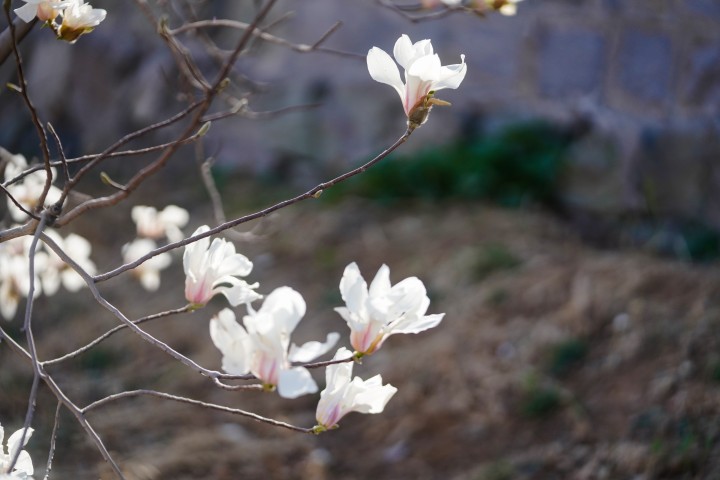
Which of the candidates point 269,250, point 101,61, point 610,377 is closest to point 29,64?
point 101,61

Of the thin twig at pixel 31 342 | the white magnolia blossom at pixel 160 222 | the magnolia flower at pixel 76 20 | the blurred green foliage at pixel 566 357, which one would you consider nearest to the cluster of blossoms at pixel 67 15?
the magnolia flower at pixel 76 20

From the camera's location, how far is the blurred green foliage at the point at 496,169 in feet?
10.6

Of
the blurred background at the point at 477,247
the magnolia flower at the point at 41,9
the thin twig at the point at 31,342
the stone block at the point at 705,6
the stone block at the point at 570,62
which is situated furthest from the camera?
the stone block at the point at 570,62

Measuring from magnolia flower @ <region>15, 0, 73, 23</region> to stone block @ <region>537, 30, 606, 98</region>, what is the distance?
234 cm

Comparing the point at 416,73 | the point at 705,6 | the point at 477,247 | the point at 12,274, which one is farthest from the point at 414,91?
the point at 705,6

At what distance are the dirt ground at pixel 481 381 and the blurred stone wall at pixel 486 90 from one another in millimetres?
355

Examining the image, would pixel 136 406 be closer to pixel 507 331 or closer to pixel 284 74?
pixel 507 331

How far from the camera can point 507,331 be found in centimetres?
256

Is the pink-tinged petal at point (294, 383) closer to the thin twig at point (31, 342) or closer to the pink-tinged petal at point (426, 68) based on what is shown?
the thin twig at point (31, 342)

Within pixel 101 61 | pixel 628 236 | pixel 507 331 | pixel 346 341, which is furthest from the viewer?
pixel 101 61

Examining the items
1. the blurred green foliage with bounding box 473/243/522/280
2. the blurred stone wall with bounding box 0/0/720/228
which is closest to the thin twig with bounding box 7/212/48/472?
the blurred green foliage with bounding box 473/243/522/280

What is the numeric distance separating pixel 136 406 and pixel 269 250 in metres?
1.00

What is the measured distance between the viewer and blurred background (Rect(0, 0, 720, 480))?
220cm

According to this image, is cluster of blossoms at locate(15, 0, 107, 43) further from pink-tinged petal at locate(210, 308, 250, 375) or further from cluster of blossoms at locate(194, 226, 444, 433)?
pink-tinged petal at locate(210, 308, 250, 375)
